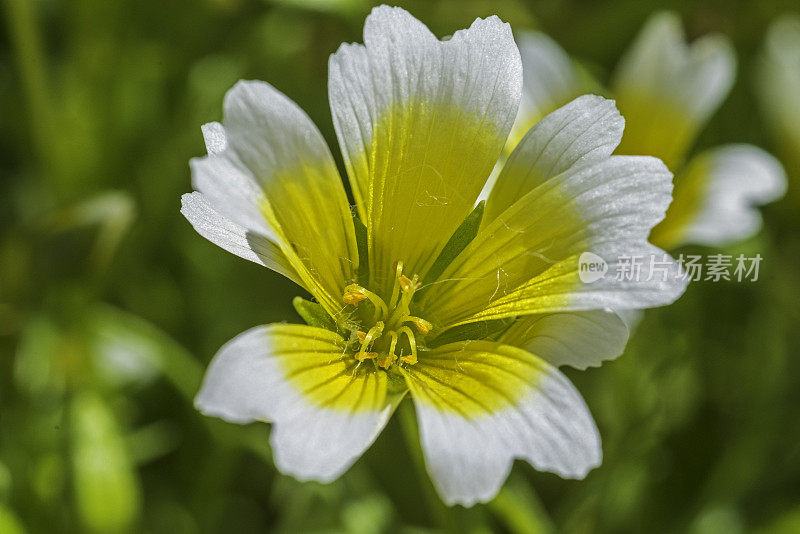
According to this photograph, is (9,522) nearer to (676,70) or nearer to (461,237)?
(461,237)

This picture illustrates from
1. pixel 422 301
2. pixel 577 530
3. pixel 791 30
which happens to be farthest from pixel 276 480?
pixel 791 30

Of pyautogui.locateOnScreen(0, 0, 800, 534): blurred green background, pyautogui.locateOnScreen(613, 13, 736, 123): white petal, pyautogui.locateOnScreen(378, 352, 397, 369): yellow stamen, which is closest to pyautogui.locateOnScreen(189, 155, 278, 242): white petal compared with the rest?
pyautogui.locateOnScreen(378, 352, 397, 369): yellow stamen

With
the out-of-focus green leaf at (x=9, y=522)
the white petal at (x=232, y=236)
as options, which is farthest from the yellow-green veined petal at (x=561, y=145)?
the out-of-focus green leaf at (x=9, y=522)

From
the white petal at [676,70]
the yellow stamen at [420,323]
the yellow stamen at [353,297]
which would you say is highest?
the white petal at [676,70]

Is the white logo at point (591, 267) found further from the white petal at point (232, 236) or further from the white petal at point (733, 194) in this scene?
the white petal at point (733, 194)

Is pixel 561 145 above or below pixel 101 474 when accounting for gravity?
above

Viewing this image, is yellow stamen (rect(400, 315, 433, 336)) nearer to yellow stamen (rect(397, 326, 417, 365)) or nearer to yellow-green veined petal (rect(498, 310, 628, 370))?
yellow stamen (rect(397, 326, 417, 365))

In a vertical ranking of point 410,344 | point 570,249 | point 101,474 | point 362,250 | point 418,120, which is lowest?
point 101,474

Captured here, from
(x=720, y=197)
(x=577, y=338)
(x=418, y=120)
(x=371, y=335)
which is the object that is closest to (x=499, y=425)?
(x=577, y=338)
